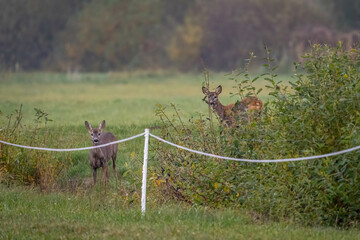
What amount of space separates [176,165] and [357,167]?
11.6 feet

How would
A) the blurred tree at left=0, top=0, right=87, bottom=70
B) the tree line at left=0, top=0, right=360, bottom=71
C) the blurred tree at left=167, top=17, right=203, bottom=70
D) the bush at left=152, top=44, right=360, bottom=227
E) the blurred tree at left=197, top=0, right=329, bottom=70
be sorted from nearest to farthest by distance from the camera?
1. the bush at left=152, top=44, right=360, bottom=227
2. the blurred tree at left=167, top=17, right=203, bottom=70
3. the tree line at left=0, top=0, right=360, bottom=71
4. the blurred tree at left=197, top=0, right=329, bottom=70
5. the blurred tree at left=0, top=0, right=87, bottom=70

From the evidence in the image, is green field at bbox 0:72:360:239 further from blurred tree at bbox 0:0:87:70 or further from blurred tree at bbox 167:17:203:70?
blurred tree at bbox 0:0:87:70

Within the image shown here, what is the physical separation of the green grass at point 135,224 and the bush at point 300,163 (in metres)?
0.50

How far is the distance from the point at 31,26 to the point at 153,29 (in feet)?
36.4

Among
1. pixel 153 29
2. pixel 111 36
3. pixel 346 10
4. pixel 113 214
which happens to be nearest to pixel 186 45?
pixel 153 29

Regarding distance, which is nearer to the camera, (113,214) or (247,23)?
(113,214)

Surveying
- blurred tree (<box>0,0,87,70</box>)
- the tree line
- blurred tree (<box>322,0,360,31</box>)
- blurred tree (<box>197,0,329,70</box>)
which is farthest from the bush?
blurred tree (<box>0,0,87,70</box>)

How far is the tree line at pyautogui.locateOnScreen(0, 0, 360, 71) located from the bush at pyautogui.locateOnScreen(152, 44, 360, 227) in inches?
1710

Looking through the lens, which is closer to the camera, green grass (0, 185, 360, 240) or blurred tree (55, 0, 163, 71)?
green grass (0, 185, 360, 240)

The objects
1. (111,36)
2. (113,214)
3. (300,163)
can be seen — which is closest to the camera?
(300,163)

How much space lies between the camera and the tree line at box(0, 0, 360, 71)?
199ft

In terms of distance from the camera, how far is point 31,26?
7119cm

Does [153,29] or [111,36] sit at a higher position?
[153,29]

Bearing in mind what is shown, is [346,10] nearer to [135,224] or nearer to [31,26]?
[31,26]
